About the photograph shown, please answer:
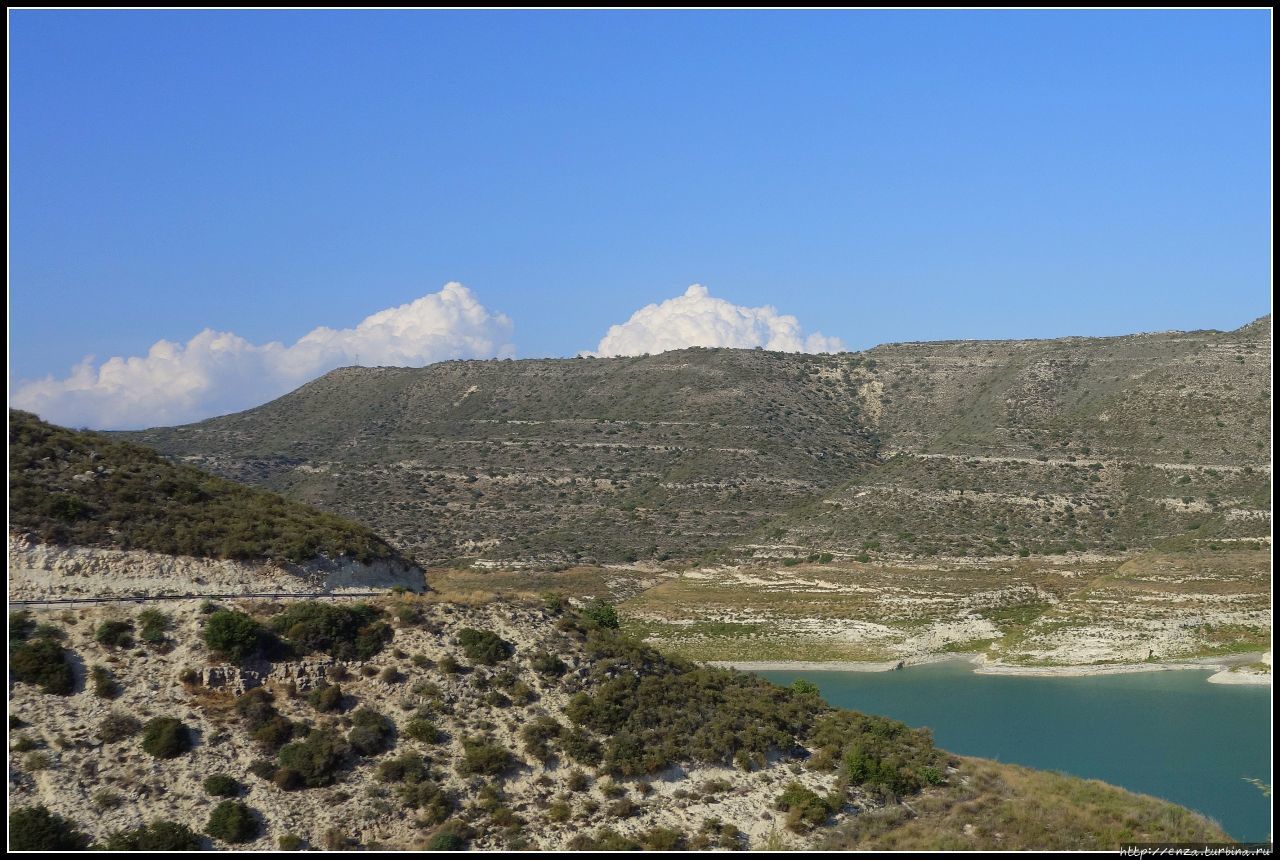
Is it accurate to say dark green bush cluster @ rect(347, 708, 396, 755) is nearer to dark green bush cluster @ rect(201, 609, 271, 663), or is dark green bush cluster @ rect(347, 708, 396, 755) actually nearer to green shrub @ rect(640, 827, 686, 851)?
dark green bush cluster @ rect(201, 609, 271, 663)

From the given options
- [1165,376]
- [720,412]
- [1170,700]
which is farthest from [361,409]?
[1170,700]

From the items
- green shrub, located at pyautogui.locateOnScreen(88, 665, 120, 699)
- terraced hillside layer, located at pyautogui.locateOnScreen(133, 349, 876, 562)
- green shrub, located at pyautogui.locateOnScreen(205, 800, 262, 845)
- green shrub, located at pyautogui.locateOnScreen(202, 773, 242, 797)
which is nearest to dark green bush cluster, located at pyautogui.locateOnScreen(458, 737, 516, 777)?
green shrub, located at pyautogui.locateOnScreen(205, 800, 262, 845)

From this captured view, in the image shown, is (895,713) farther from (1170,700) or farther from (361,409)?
(361,409)

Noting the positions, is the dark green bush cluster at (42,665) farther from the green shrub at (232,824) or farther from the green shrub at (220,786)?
the green shrub at (232,824)

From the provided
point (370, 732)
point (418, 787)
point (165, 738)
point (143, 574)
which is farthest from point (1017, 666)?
point (165, 738)

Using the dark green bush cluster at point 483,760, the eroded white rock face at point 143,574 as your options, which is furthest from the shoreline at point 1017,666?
the dark green bush cluster at point 483,760
